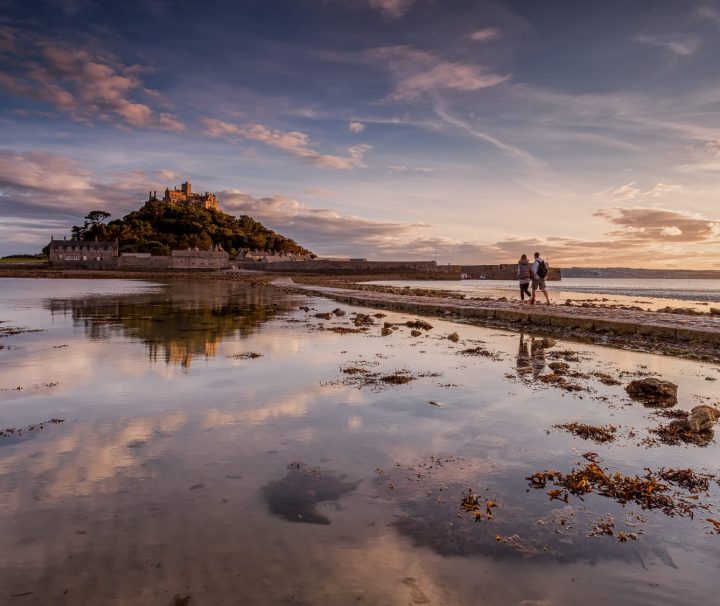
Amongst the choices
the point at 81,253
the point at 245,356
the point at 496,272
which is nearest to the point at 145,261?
the point at 81,253

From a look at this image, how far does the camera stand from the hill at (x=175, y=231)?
14025 cm

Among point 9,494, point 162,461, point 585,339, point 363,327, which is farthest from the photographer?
point 363,327

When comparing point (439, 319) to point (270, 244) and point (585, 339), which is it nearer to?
point (585, 339)

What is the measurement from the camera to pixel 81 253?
122 meters

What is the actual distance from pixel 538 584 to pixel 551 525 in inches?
34.1

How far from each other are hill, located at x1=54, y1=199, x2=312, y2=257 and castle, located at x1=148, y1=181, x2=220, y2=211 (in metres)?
11.1

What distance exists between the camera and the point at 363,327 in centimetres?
1783

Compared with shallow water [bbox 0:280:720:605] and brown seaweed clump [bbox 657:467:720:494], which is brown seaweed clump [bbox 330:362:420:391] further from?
brown seaweed clump [bbox 657:467:720:494]

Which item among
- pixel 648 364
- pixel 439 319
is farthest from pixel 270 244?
pixel 648 364

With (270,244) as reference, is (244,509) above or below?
below

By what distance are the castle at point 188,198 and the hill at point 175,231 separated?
11100 mm

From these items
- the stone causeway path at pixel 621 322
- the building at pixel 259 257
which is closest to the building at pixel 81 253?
the building at pixel 259 257

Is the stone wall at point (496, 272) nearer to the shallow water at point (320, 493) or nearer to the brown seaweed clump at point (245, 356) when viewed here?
the brown seaweed clump at point (245, 356)

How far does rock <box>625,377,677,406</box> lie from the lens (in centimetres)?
784
